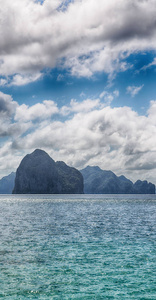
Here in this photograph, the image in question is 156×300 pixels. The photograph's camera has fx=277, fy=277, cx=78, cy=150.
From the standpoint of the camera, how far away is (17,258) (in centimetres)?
2677

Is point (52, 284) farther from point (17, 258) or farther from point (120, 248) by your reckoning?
point (120, 248)

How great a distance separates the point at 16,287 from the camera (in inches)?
740

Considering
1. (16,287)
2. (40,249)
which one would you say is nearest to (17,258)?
(40,249)

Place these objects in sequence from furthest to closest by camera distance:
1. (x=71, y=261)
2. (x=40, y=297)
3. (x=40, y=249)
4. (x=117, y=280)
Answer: (x=40, y=249) < (x=71, y=261) < (x=117, y=280) < (x=40, y=297)

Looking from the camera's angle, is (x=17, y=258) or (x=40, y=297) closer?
(x=40, y=297)

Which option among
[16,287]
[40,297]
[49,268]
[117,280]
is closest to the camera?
[40,297]

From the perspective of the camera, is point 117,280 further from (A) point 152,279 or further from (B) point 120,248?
(B) point 120,248

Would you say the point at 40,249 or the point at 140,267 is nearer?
the point at 140,267

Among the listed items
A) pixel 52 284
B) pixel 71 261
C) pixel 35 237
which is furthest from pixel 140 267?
pixel 35 237

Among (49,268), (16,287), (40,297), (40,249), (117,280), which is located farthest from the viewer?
(40,249)

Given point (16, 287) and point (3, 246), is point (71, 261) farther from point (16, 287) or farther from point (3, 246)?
point (3, 246)

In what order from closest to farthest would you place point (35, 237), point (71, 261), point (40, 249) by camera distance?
1. point (71, 261)
2. point (40, 249)
3. point (35, 237)

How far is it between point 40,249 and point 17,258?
433 cm

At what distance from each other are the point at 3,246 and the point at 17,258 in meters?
6.19
